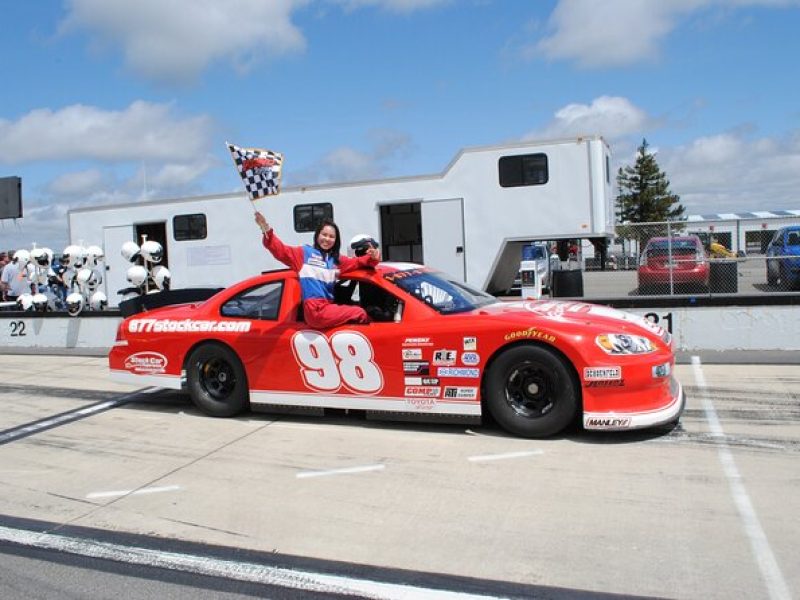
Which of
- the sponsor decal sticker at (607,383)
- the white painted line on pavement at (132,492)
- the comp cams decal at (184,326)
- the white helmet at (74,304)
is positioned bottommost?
the white painted line on pavement at (132,492)

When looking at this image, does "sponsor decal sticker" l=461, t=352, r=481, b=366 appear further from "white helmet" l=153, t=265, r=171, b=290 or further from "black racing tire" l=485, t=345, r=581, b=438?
"white helmet" l=153, t=265, r=171, b=290

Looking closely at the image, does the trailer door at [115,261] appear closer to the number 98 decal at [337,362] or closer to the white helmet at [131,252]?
the white helmet at [131,252]

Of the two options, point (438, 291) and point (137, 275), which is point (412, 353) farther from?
point (137, 275)

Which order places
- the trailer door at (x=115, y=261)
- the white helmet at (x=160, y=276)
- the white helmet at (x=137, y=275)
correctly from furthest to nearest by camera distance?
the trailer door at (x=115, y=261) < the white helmet at (x=160, y=276) < the white helmet at (x=137, y=275)

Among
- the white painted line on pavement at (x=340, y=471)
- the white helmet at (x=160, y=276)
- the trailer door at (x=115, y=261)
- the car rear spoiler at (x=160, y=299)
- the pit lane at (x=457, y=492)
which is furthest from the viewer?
the trailer door at (x=115, y=261)

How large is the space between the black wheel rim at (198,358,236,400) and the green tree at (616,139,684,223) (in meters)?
61.7

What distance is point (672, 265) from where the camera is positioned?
10969 mm

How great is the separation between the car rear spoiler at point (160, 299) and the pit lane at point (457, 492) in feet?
4.66

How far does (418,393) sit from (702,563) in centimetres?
290

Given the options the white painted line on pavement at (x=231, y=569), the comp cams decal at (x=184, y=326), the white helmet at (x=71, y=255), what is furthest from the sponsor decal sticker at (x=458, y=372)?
the white helmet at (x=71, y=255)

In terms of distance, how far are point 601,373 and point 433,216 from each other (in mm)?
8409

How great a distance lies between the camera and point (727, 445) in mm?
5371

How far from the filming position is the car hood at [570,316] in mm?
5590

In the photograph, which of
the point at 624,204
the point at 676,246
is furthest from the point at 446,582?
the point at 624,204
